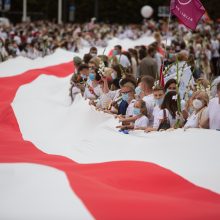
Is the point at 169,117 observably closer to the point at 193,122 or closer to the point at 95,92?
the point at 193,122

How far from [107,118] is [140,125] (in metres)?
0.70

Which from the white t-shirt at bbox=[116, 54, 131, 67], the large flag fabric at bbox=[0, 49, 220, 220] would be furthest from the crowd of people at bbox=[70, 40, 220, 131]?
the white t-shirt at bbox=[116, 54, 131, 67]

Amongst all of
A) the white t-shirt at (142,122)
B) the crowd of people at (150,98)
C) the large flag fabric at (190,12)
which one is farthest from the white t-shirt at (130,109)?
the large flag fabric at (190,12)

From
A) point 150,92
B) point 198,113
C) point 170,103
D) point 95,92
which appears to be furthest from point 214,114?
point 95,92

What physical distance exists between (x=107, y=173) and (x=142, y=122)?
1521 mm

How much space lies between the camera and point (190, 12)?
924 centimetres

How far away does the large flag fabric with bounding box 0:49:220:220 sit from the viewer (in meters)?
5.30

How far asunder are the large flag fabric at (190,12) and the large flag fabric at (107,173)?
5.62ft

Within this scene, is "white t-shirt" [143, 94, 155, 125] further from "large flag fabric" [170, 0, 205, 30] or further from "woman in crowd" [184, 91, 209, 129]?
"large flag fabric" [170, 0, 205, 30]

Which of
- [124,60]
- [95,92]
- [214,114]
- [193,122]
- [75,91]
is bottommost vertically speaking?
[75,91]

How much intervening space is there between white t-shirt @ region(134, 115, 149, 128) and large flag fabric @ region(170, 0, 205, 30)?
204 cm

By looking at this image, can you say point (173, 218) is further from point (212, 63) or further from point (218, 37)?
point (218, 37)

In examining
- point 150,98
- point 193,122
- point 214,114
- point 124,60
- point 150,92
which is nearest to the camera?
point 214,114

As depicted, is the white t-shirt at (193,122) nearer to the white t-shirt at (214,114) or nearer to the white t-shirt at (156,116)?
the white t-shirt at (214,114)
